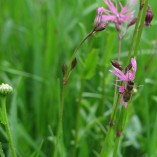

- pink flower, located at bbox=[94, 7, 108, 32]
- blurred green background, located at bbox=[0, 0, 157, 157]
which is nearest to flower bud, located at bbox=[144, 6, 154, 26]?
pink flower, located at bbox=[94, 7, 108, 32]

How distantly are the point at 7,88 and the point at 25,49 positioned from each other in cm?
141

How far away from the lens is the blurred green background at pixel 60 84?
1669 mm

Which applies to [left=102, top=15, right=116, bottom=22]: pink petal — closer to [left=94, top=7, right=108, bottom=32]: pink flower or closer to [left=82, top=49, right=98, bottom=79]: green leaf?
[left=94, top=7, right=108, bottom=32]: pink flower

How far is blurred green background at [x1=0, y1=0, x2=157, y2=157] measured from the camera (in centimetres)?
167

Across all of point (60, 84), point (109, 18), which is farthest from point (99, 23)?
point (60, 84)

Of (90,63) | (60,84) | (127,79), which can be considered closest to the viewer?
(127,79)

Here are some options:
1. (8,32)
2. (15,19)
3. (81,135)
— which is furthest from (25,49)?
(81,135)

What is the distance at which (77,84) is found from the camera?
212 cm

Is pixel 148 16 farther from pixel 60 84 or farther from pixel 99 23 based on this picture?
pixel 60 84

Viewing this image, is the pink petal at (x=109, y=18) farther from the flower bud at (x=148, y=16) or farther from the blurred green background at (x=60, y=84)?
the blurred green background at (x=60, y=84)

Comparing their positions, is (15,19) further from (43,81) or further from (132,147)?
(132,147)

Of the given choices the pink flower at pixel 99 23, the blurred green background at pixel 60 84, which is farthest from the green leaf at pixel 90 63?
the pink flower at pixel 99 23

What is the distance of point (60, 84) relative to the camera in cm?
211

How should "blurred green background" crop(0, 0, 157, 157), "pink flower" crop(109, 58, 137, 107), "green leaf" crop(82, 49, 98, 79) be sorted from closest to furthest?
"pink flower" crop(109, 58, 137, 107)
"green leaf" crop(82, 49, 98, 79)
"blurred green background" crop(0, 0, 157, 157)
